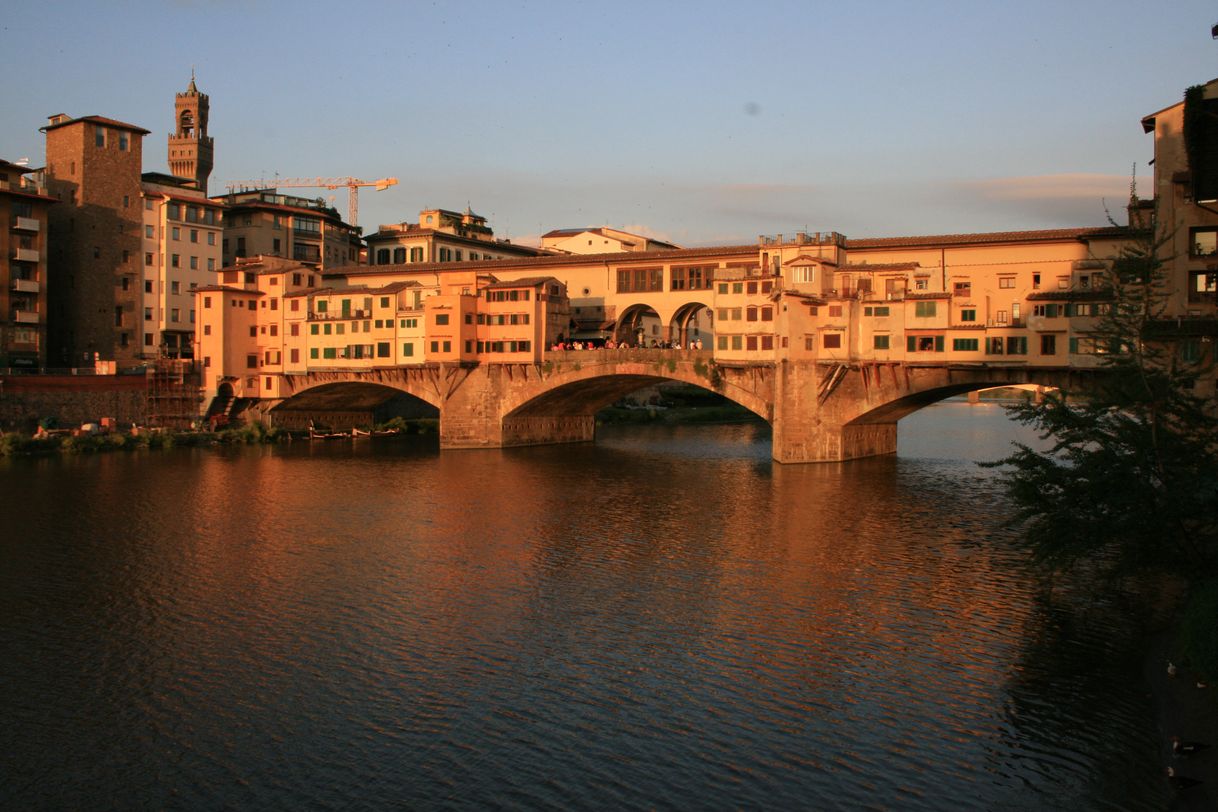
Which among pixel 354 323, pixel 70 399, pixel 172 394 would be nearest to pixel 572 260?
pixel 354 323

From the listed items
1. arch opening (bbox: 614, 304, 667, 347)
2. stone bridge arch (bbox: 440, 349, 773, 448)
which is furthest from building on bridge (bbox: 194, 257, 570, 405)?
arch opening (bbox: 614, 304, 667, 347)

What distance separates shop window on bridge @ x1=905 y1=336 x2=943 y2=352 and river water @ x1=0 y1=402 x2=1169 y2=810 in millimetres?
15362

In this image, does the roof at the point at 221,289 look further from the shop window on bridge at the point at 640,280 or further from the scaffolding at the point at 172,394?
the shop window on bridge at the point at 640,280

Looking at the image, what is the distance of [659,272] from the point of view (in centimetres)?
6781

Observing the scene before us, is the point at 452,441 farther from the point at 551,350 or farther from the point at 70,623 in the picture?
the point at 70,623

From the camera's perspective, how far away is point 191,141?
103m

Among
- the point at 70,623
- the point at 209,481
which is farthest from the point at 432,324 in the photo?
the point at 70,623

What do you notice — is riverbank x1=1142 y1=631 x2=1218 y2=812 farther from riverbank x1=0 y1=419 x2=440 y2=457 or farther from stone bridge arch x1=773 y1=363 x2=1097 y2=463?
riverbank x1=0 y1=419 x2=440 y2=457

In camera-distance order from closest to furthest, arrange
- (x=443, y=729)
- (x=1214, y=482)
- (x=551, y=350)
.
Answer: (x=443, y=729)
(x=1214, y=482)
(x=551, y=350)

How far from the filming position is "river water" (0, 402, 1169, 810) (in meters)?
17.5

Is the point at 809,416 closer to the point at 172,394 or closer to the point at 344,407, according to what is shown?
the point at 344,407

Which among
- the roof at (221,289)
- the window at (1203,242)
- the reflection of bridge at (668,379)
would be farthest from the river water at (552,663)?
the roof at (221,289)

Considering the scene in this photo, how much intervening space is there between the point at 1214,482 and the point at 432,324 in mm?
53111

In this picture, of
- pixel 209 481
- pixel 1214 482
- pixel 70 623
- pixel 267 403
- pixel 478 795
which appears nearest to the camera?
pixel 478 795
